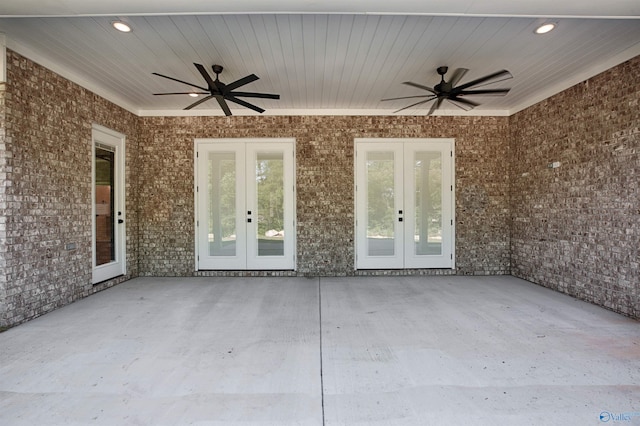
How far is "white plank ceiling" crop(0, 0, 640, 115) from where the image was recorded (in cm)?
224

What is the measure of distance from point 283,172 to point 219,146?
1257 mm

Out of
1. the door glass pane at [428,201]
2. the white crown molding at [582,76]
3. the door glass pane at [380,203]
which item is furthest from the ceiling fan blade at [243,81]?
the white crown molding at [582,76]

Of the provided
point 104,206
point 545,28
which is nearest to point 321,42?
point 545,28

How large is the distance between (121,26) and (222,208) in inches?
127

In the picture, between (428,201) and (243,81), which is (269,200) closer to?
(243,81)

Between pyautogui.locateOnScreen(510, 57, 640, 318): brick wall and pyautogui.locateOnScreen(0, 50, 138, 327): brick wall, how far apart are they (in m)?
6.80

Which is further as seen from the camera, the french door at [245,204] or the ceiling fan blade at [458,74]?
the french door at [245,204]

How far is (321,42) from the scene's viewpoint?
11.2ft

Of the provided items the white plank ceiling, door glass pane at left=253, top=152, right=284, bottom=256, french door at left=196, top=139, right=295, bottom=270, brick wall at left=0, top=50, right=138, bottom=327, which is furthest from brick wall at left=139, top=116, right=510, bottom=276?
brick wall at left=0, top=50, right=138, bottom=327

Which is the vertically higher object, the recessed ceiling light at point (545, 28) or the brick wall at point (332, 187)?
the recessed ceiling light at point (545, 28)

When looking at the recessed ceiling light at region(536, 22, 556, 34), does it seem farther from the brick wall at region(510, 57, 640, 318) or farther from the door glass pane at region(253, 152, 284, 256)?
the door glass pane at region(253, 152, 284, 256)

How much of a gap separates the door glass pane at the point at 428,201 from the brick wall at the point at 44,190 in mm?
5259

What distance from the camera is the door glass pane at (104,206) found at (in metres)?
4.78

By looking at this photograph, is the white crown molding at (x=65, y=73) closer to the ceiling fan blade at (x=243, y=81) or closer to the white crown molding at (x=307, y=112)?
the white crown molding at (x=307, y=112)
